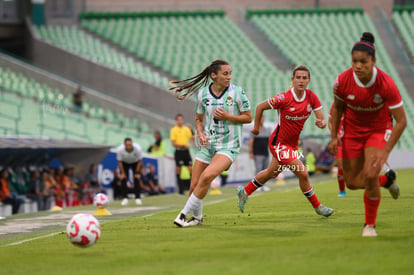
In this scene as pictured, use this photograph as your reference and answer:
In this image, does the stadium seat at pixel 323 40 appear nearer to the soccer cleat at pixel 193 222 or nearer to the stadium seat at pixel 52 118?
the stadium seat at pixel 52 118

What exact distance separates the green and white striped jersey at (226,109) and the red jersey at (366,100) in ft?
7.92

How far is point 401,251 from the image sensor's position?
27.2ft

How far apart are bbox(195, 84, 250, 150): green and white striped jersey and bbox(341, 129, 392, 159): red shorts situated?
2.45 metres

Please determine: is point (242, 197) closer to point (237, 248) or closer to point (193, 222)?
point (193, 222)

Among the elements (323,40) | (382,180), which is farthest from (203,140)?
(323,40)

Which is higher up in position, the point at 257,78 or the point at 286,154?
the point at 257,78

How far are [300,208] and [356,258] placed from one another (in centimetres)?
766

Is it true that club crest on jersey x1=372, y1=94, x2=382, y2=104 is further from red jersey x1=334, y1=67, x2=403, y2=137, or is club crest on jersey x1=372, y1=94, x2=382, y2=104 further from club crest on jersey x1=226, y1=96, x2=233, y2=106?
club crest on jersey x1=226, y1=96, x2=233, y2=106

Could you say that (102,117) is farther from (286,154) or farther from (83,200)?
(286,154)

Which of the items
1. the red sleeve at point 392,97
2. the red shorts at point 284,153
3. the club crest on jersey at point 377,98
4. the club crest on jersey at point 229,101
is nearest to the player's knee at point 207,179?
the club crest on jersey at point 229,101

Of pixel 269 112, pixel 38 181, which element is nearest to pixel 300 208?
pixel 38 181

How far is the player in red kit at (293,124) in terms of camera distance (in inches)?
514

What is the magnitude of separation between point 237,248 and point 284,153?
4390 millimetres

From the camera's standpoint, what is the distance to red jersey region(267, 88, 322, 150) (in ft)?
43.8
